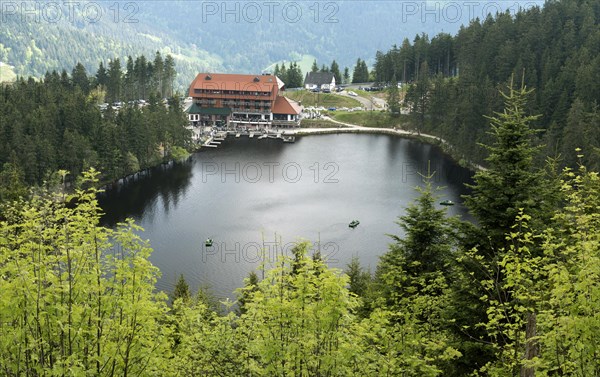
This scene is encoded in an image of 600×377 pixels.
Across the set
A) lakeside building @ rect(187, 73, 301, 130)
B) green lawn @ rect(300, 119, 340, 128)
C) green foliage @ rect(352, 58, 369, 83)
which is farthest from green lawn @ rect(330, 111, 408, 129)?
green foliage @ rect(352, 58, 369, 83)

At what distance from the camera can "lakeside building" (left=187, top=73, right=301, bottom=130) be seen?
115 metres

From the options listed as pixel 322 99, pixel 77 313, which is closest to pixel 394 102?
pixel 322 99

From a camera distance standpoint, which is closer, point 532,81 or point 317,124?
point 532,81

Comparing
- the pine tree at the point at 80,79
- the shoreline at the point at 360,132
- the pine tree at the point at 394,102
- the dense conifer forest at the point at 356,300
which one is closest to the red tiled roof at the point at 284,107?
the shoreline at the point at 360,132

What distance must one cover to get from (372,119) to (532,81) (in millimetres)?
35417

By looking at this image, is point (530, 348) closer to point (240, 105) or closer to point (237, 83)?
point (240, 105)

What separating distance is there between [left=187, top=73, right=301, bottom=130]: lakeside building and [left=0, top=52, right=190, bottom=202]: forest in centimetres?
1606

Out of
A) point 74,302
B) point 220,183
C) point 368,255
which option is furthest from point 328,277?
point 220,183

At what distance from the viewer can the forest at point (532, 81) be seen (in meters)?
71.9

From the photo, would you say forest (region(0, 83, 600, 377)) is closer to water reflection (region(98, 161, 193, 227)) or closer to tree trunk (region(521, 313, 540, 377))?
tree trunk (region(521, 313, 540, 377))

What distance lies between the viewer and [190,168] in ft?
269

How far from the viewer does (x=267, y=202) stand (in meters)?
66.2

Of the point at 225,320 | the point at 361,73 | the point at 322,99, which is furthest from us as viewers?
the point at 361,73

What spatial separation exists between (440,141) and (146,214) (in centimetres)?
5695
